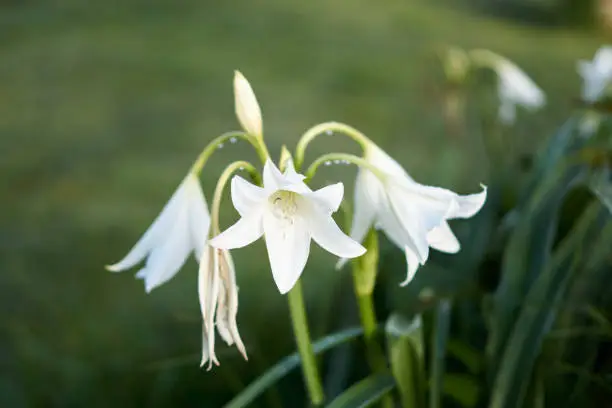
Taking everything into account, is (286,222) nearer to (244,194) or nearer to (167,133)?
(244,194)

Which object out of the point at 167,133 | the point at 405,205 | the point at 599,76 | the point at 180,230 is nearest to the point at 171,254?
the point at 180,230

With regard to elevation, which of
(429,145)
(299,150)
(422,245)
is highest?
(299,150)

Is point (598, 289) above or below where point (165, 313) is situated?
above

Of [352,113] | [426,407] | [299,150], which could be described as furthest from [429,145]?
[299,150]

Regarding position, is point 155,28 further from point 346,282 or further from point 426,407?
point 426,407

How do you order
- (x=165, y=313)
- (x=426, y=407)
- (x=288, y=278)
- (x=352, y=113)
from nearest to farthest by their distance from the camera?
(x=288, y=278) → (x=426, y=407) → (x=165, y=313) → (x=352, y=113)

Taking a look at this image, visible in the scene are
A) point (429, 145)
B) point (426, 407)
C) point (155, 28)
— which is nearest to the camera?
point (426, 407)

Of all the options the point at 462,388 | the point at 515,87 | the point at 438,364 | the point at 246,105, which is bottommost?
the point at 462,388
